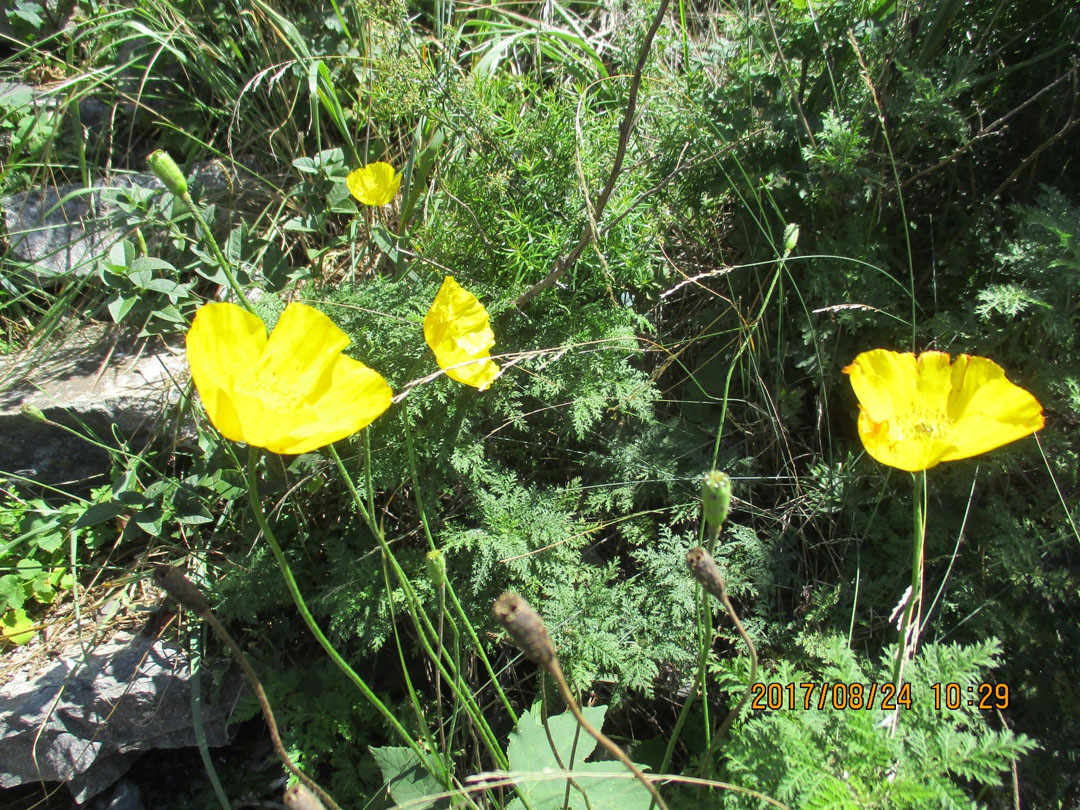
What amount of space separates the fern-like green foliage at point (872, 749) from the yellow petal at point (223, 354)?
42.3 inches

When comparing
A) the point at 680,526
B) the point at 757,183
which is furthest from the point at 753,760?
the point at 757,183

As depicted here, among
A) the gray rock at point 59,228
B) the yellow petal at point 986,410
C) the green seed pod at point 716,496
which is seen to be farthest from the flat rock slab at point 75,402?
the yellow petal at point 986,410

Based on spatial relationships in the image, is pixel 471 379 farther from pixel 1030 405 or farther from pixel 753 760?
pixel 1030 405

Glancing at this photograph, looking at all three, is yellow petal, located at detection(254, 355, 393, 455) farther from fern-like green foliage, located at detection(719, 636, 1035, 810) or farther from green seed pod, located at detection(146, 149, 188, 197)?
fern-like green foliage, located at detection(719, 636, 1035, 810)

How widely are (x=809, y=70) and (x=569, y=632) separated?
1.67 meters

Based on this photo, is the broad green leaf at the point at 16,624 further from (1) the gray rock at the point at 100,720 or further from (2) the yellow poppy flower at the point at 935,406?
(2) the yellow poppy flower at the point at 935,406

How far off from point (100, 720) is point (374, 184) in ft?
5.31

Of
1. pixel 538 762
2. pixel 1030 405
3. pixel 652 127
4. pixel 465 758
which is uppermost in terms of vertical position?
pixel 652 127

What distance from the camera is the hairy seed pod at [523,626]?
921 mm

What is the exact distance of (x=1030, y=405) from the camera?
1280 millimetres

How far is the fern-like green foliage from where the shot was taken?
1.26m

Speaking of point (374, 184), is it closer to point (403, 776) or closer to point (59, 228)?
point (59, 228)

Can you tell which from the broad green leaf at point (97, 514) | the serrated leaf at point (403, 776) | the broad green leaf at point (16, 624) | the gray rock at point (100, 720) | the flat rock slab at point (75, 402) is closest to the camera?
the serrated leaf at point (403, 776)

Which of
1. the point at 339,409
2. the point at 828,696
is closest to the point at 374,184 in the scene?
the point at 339,409
